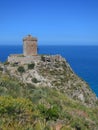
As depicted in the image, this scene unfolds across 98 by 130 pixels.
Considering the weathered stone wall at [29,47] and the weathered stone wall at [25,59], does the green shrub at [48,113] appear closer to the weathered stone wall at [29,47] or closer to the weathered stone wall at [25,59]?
the weathered stone wall at [25,59]

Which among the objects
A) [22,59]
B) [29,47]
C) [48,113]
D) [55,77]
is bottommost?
[55,77]

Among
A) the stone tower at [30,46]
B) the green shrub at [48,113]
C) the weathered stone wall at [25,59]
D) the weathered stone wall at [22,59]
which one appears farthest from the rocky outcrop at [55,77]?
the green shrub at [48,113]

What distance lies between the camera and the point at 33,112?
1120 centimetres

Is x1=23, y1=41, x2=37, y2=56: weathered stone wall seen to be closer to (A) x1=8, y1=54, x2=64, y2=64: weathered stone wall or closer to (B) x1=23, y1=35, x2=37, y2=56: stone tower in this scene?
(B) x1=23, y1=35, x2=37, y2=56: stone tower

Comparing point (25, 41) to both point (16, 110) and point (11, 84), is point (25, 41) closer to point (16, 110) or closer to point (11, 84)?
point (11, 84)

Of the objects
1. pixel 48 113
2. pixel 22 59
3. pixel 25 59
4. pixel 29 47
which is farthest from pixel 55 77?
pixel 48 113

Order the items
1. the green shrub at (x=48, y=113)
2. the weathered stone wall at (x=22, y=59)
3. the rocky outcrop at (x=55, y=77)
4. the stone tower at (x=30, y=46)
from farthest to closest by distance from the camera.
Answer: the stone tower at (x=30, y=46)
the weathered stone wall at (x=22, y=59)
the rocky outcrop at (x=55, y=77)
the green shrub at (x=48, y=113)

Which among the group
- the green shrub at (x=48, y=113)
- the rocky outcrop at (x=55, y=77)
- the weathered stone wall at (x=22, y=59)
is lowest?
the rocky outcrop at (x=55, y=77)

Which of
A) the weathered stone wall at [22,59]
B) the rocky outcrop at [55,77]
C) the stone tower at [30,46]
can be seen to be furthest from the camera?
the stone tower at [30,46]

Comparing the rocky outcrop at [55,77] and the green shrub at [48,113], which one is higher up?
the green shrub at [48,113]

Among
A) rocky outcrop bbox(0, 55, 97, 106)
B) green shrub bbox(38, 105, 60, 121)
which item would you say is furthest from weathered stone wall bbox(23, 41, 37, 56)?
green shrub bbox(38, 105, 60, 121)

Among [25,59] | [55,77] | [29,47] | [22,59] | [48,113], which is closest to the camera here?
[48,113]

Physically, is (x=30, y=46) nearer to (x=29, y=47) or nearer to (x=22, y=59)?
(x=29, y=47)

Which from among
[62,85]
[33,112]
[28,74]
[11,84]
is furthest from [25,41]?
[33,112]
